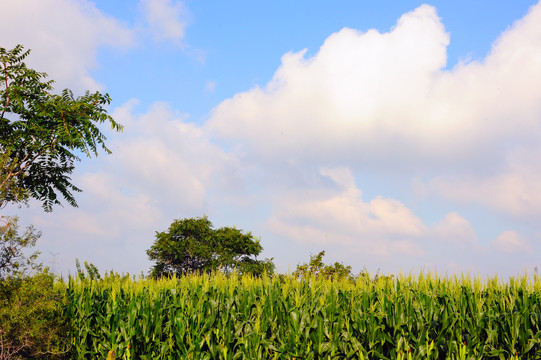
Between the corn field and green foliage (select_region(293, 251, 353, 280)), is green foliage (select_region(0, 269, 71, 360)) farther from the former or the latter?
green foliage (select_region(293, 251, 353, 280))

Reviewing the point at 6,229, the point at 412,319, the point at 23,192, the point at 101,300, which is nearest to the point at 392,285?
the point at 412,319

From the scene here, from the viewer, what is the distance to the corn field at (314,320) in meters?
8.27

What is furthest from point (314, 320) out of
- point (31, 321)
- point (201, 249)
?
point (201, 249)

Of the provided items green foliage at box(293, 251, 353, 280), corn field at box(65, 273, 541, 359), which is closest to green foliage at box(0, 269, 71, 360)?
corn field at box(65, 273, 541, 359)

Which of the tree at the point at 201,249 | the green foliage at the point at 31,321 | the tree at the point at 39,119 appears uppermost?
the tree at the point at 39,119

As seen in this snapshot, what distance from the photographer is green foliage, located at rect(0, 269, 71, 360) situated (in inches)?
352

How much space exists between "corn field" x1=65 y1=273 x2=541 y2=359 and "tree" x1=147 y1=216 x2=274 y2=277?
35.8 feet

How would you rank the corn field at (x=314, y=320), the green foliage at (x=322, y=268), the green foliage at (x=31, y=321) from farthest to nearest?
the green foliage at (x=322, y=268) → the green foliage at (x=31, y=321) → the corn field at (x=314, y=320)

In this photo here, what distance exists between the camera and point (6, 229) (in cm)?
945

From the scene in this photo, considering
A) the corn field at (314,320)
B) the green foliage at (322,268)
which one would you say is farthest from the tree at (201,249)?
the corn field at (314,320)

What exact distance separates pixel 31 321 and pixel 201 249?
40.3 feet

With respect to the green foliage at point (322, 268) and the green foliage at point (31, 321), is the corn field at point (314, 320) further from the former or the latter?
the green foliage at point (322, 268)

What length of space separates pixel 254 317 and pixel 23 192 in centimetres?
634

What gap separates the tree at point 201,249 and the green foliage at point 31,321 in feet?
37.4
